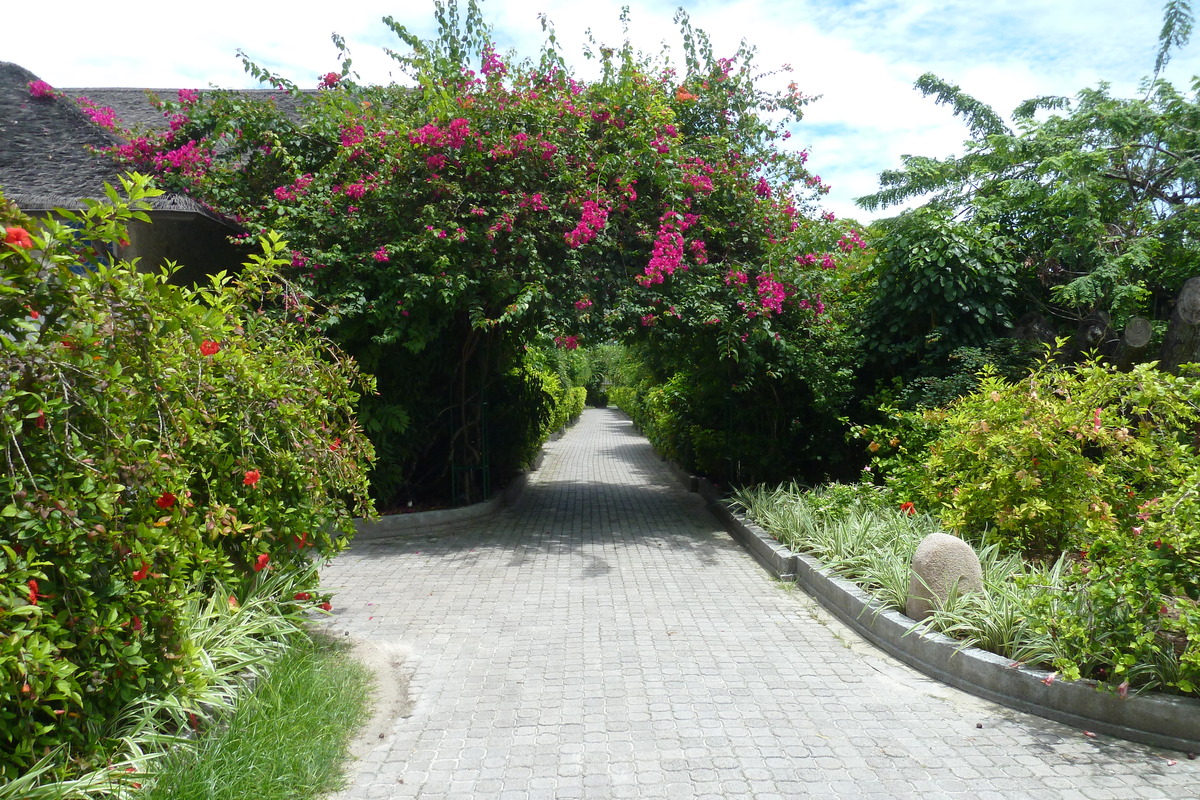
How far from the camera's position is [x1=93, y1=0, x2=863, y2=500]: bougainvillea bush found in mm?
8336

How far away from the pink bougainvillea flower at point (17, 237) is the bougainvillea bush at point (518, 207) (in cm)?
525

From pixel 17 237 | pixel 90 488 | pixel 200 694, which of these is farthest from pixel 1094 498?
pixel 17 237

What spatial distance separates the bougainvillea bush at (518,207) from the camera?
834cm

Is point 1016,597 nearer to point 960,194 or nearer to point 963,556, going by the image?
point 963,556

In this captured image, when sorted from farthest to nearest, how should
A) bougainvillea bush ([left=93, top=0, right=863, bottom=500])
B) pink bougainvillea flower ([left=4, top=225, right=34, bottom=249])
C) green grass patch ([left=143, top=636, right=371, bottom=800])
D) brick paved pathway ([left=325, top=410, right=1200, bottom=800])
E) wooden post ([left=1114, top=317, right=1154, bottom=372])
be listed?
bougainvillea bush ([left=93, top=0, right=863, bottom=500]) → wooden post ([left=1114, top=317, right=1154, bottom=372]) → brick paved pathway ([left=325, top=410, right=1200, bottom=800]) → green grass patch ([left=143, top=636, right=371, bottom=800]) → pink bougainvillea flower ([left=4, top=225, right=34, bottom=249])

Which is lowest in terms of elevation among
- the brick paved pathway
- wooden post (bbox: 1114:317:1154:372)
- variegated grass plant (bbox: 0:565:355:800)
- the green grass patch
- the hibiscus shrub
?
the brick paved pathway

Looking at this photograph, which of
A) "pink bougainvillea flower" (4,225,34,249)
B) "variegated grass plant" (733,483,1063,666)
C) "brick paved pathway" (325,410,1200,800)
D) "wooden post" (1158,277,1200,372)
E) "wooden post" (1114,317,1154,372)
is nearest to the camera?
"pink bougainvillea flower" (4,225,34,249)

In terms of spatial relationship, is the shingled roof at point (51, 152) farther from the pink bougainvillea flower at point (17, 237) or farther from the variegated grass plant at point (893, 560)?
the variegated grass plant at point (893, 560)

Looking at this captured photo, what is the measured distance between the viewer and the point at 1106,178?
995cm

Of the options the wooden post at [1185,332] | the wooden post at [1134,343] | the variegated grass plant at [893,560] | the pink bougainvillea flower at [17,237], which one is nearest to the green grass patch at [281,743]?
the pink bougainvillea flower at [17,237]

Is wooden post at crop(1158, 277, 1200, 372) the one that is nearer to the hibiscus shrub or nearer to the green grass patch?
the hibiscus shrub

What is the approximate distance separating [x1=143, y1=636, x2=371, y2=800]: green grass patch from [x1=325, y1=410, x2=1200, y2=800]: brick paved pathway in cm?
21

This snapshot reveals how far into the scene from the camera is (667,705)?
4.23 meters

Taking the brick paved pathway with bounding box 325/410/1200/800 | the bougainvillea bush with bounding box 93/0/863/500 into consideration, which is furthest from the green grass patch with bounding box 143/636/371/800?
the bougainvillea bush with bounding box 93/0/863/500
